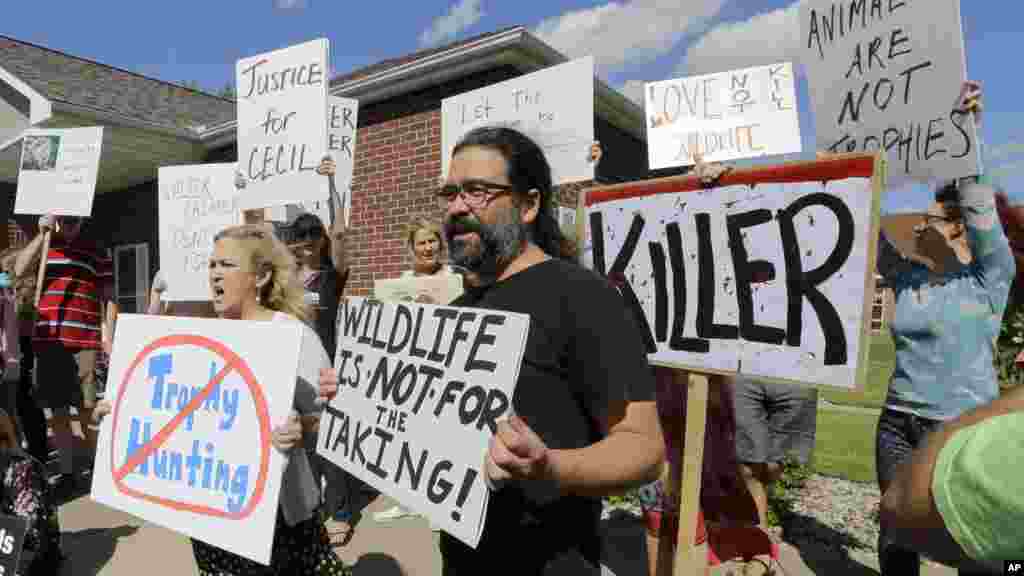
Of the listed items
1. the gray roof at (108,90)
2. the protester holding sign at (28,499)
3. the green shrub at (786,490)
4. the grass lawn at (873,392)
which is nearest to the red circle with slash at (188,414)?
the protester holding sign at (28,499)

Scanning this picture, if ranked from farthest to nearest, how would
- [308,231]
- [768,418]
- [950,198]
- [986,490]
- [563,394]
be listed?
[308,231] → [768,418] → [950,198] → [563,394] → [986,490]

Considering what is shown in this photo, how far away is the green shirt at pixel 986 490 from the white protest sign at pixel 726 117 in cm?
281

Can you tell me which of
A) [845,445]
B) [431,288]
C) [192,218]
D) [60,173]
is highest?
[60,173]

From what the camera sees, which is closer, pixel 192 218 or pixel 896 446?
pixel 896 446

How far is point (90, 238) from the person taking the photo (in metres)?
10.7

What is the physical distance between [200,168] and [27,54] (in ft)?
30.5

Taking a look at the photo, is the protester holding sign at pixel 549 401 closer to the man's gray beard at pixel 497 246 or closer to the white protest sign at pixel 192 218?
the man's gray beard at pixel 497 246

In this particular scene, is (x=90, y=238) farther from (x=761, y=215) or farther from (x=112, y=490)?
(x=761, y=215)

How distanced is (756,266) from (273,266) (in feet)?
5.56

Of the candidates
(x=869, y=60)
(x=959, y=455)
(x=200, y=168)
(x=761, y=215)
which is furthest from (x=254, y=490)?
(x=200, y=168)

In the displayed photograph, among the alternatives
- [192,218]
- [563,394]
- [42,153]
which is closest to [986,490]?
[563,394]

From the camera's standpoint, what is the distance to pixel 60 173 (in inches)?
167

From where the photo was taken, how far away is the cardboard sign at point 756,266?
1.91 meters

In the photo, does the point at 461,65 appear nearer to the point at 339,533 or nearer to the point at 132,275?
the point at 339,533
